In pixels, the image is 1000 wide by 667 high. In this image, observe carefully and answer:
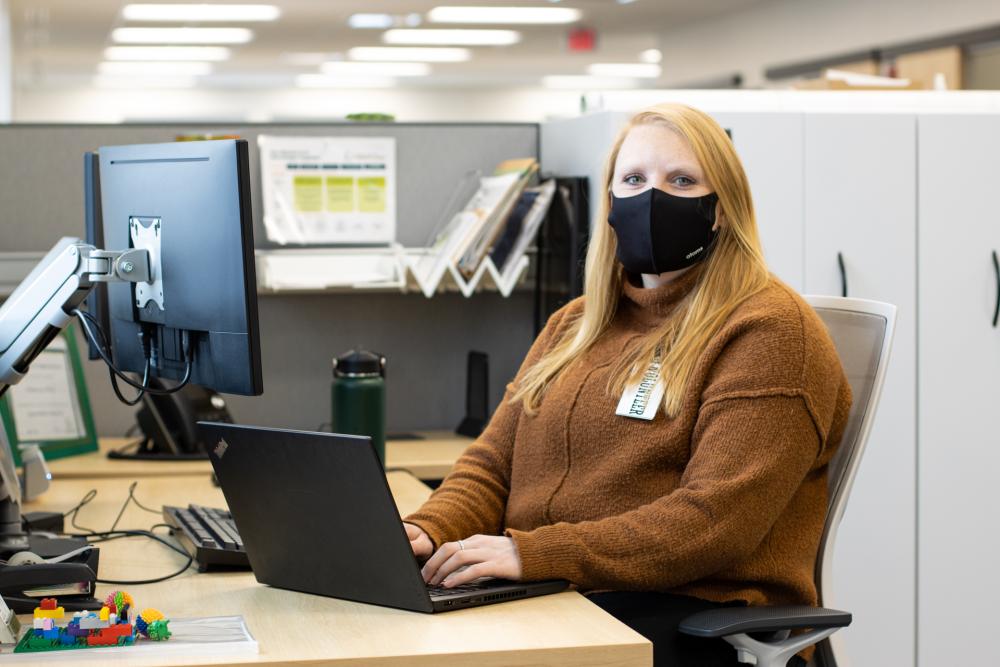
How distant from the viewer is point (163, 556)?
67.1 inches

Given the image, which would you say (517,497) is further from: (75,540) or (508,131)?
(508,131)

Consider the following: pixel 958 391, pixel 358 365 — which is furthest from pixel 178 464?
pixel 958 391

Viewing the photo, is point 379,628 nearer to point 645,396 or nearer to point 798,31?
point 645,396

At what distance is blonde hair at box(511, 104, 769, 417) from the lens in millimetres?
1605

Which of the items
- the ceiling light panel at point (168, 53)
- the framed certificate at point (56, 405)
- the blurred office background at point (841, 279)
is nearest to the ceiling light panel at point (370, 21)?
the ceiling light panel at point (168, 53)

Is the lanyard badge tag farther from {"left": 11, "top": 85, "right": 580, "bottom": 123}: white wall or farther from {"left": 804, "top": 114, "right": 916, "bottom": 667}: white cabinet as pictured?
{"left": 11, "top": 85, "right": 580, "bottom": 123}: white wall

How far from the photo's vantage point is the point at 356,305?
2955 mm

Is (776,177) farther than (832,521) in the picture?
Yes

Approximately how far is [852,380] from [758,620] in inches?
17.6

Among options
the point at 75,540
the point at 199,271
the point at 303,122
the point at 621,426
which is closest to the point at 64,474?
the point at 75,540

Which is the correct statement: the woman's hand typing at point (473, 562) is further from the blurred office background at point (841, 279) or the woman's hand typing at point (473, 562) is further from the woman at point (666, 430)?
the blurred office background at point (841, 279)

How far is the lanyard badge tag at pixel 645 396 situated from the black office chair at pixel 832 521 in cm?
28

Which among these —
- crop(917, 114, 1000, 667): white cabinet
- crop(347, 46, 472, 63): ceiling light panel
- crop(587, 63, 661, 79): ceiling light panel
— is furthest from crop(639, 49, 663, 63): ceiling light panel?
crop(917, 114, 1000, 667): white cabinet

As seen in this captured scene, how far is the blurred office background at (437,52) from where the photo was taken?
7.95m
